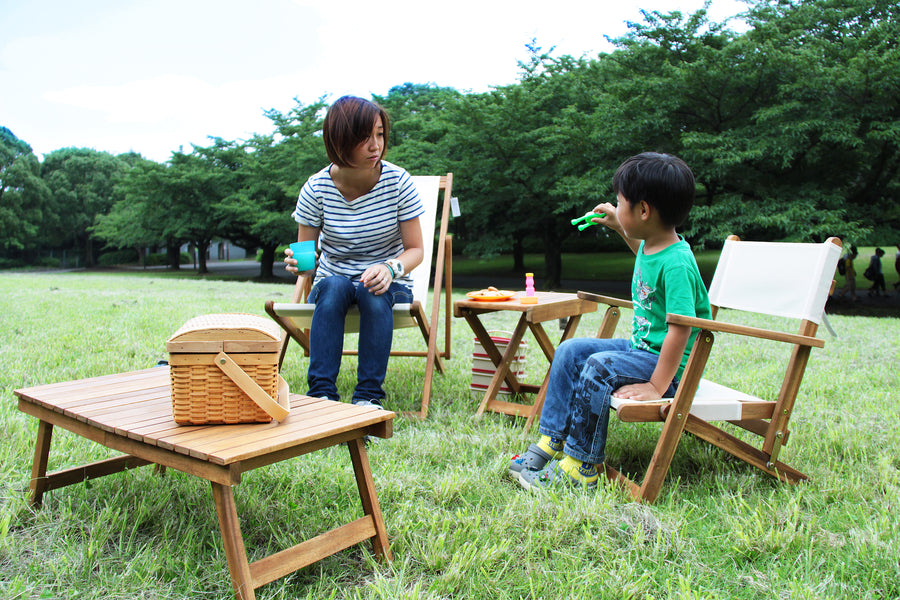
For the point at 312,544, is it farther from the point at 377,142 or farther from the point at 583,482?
the point at 377,142

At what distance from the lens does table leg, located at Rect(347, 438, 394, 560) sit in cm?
158

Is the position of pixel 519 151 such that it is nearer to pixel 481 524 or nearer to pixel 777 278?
pixel 777 278

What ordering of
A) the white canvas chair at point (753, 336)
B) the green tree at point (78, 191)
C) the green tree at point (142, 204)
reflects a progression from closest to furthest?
1. the white canvas chair at point (753, 336)
2. the green tree at point (142, 204)
3. the green tree at point (78, 191)

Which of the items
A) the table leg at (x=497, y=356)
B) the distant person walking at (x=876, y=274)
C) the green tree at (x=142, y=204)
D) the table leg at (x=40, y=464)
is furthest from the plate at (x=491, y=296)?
the green tree at (x=142, y=204)

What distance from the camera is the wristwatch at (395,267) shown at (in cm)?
272

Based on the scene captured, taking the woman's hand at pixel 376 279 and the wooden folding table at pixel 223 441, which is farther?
the woman's hand at pixel 376 279

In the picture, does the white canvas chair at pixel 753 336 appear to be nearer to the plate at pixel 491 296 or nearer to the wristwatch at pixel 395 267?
the plate at pixel 491 296

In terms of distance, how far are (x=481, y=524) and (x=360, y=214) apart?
1606mm

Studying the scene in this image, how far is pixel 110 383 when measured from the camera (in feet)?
6.09

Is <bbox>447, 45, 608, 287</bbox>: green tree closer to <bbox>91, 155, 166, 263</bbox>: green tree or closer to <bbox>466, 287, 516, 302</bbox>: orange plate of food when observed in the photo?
<bbox>466, 287, 516, 302</bbox>: orange plate of food

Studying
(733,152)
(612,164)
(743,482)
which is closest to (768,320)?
(733,152)

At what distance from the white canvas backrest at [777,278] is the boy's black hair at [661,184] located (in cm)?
45

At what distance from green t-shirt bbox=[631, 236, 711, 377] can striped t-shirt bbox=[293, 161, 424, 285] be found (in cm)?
114

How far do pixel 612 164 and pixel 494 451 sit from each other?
1163 cm
